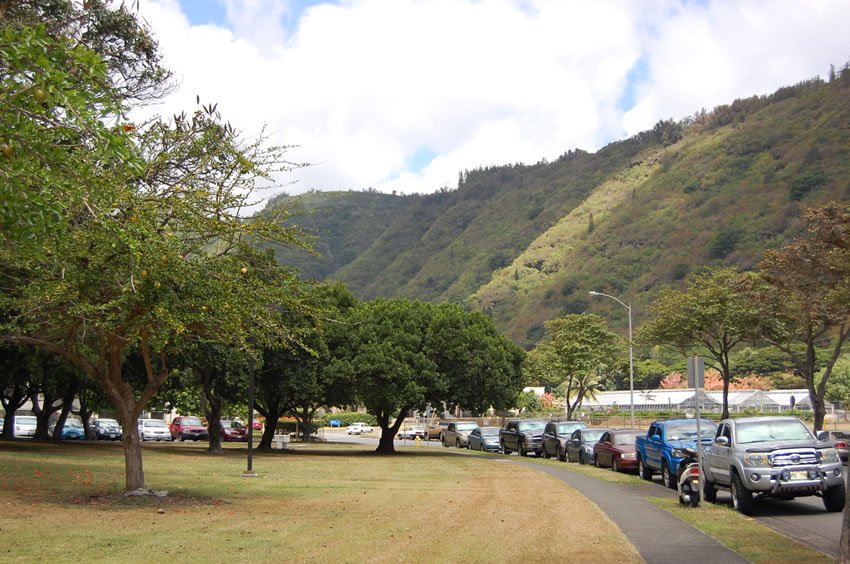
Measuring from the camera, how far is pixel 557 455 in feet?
123

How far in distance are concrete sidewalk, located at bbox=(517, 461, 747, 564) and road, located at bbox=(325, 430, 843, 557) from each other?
153cm

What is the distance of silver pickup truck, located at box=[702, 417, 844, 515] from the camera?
16172 millimetres

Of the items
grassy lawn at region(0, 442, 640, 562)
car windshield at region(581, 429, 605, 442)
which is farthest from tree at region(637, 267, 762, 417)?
grassy lawn at region(0, 442, 640, 562)

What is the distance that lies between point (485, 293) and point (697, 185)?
150ft

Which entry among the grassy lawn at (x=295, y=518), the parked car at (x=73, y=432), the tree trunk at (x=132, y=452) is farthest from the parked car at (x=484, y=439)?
the tree trunk at (x=132, y=452)

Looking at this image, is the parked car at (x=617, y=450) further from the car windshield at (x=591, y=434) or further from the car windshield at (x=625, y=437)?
the car windshield at (x=591, y=434)

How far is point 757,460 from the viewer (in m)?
16.5

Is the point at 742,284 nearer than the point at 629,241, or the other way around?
the point at 742,284

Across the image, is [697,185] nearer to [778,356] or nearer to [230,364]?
[778,356]

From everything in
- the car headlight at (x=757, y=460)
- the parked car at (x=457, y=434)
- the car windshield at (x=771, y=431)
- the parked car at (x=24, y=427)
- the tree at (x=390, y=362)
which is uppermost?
the tree at (x=390, y=362)

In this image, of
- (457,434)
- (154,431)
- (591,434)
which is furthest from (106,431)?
(591,434)

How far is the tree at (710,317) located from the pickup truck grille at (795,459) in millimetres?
26308

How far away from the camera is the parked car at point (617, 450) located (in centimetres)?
2830

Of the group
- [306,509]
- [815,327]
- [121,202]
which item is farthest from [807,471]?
[815,327]
